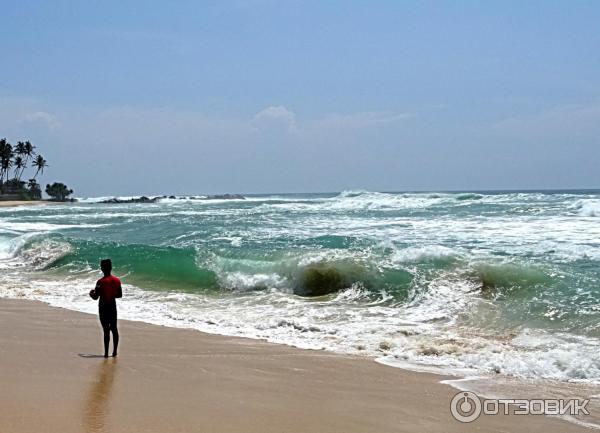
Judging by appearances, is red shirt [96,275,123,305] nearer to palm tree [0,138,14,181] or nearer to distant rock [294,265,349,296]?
distant rock [294,265,349,296]

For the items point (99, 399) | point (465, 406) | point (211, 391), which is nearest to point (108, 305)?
point (99, 399)

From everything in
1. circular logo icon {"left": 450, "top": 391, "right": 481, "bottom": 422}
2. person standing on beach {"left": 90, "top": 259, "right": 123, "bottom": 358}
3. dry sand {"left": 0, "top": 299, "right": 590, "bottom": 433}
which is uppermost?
person standing on beach {"left": 90, "top": 259, "right": 123, "bottom": 358}

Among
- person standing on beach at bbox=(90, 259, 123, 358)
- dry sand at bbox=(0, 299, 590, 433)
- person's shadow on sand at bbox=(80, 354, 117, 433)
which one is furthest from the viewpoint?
person standing on beach at bbox=(90, 259, 123, 358)

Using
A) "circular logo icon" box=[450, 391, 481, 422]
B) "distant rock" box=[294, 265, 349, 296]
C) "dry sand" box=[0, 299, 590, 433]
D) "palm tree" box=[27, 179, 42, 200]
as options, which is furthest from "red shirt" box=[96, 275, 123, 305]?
"palm tree" box=[27, 179, 42, 200]

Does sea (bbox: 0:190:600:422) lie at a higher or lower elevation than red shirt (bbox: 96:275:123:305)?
lower

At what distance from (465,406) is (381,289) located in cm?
657

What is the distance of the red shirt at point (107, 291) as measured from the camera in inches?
283

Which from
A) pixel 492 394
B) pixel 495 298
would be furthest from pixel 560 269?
pixel 492 394

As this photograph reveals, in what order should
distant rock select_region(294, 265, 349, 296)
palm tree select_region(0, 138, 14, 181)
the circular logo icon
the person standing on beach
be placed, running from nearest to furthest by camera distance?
the circular logo icon
the person standing on beach
distant rock select_region(294, 265, 349, 296)
palm tree select_region(0, 138, 14, 181)

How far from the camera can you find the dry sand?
486 cm

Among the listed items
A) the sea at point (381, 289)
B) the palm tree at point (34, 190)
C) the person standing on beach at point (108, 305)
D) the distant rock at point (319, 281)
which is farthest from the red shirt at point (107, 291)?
the palm tree at point (34, 190)

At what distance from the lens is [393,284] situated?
12195 millimetres

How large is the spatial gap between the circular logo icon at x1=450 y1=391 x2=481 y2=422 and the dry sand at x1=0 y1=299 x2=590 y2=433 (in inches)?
3.0

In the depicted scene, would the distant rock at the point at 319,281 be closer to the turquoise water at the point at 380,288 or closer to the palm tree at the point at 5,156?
the turquoise water at the point at 380,288
